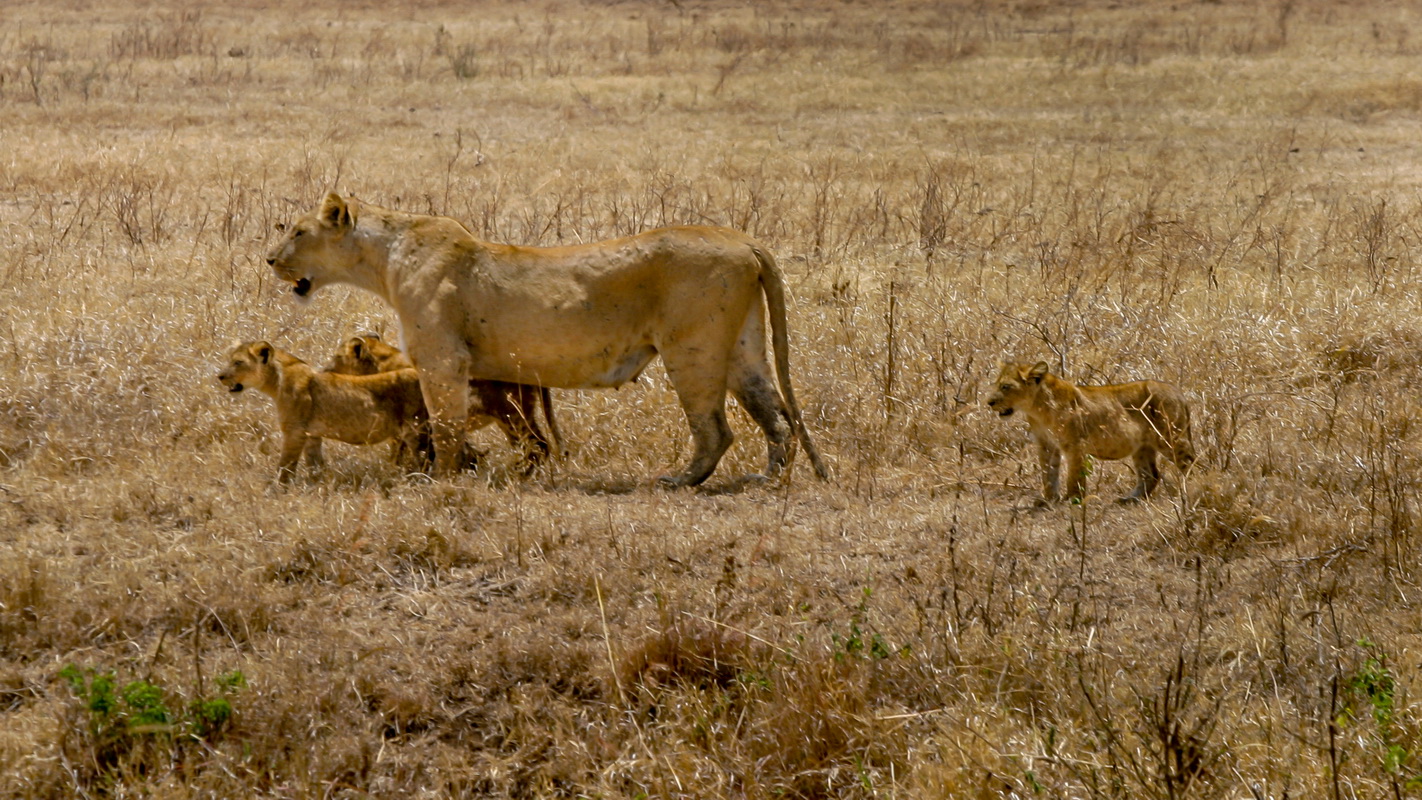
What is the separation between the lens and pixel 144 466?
7402 mm

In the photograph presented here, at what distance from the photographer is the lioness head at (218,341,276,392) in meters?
7.29

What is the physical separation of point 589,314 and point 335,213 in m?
1.46

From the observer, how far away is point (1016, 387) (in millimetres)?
7266

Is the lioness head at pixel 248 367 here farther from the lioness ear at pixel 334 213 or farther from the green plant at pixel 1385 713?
the green plant at pixel 1385 713

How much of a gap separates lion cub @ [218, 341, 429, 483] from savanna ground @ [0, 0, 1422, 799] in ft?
0.84

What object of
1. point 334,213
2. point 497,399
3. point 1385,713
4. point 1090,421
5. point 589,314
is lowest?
point 1385,713

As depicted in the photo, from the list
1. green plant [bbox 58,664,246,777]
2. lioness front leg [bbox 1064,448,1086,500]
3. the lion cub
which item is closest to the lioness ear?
the lion cub

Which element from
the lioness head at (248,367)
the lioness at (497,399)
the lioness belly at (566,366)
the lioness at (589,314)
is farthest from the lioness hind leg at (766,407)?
the lioness head at (248,367)

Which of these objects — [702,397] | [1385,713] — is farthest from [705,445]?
[1385,713]

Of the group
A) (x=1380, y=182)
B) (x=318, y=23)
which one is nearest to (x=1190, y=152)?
(x=1380, y=182)

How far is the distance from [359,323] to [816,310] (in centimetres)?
329

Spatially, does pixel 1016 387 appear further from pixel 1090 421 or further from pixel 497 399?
pixel 497 399

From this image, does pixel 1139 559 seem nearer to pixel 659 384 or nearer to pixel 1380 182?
pixel 659 384

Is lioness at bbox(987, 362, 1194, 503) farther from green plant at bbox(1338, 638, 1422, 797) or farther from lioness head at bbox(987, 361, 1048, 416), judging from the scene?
green plant at bbox(1338, 638, 1422, 797)
